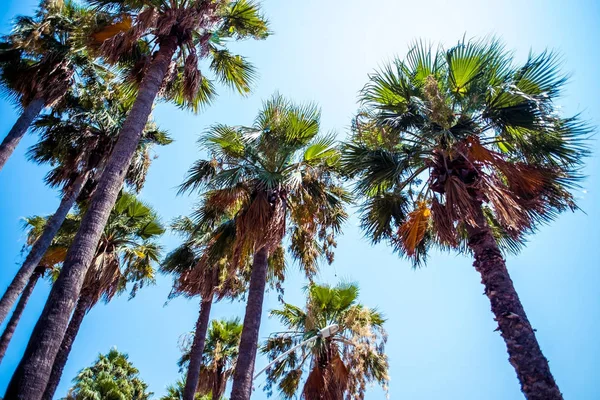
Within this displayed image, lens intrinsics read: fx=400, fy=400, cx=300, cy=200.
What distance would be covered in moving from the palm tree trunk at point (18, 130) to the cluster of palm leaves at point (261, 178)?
50mm

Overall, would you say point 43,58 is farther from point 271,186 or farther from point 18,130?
→ point 271,186

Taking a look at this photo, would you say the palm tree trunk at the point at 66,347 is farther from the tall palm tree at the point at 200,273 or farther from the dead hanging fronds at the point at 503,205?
the dead hanging fronds at the point at 503,205

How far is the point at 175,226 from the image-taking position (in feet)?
41.8

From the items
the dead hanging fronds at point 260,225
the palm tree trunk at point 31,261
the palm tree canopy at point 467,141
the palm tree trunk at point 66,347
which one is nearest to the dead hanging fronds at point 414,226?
the palm tree canopy at point 467,141

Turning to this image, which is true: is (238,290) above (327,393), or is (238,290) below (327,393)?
above

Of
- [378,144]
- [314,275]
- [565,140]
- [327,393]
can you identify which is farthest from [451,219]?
[327,393]

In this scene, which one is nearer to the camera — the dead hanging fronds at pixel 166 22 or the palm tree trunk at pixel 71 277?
the palm tree trunk at pixel 71 277

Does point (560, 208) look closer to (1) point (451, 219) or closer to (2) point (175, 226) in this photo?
(1) point (451, 219)

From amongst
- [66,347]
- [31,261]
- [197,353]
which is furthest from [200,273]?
[31,261]

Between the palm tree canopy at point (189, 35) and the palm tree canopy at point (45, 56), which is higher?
the palm tree canopy at point (45, 56)

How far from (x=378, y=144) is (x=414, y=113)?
864mm

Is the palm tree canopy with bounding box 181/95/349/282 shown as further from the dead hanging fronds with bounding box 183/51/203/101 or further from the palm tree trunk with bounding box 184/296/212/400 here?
the palm tree trunk with bounding box 184/296/212/400

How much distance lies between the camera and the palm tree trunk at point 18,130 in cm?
976

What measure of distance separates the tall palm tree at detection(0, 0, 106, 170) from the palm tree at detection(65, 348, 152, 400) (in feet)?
43.5
